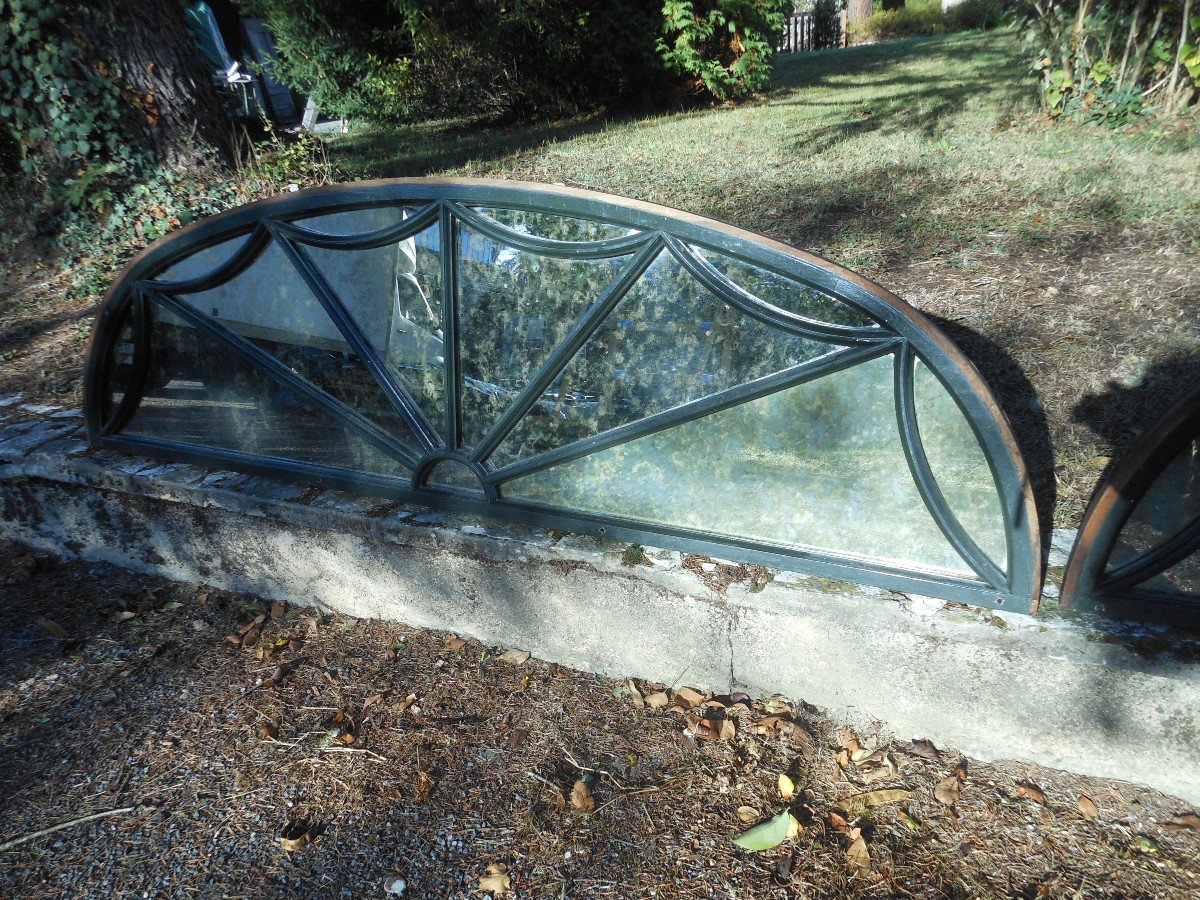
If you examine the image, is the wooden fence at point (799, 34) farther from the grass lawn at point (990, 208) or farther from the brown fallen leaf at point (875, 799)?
the brown fallen leaf at point (875, 799)

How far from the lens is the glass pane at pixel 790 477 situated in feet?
7.25

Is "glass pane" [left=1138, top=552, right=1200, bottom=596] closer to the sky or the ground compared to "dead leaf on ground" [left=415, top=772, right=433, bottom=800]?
closer to the sky

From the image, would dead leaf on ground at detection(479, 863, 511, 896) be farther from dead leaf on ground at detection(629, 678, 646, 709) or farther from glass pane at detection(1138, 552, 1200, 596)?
glass pane at detection(1138, 552, 1200, 596)

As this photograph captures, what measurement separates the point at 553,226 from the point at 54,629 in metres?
2.44

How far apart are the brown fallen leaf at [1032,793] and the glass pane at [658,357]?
128cm

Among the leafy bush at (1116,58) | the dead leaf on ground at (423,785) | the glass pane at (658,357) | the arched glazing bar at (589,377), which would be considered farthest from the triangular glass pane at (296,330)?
the leafy bush at (1116,58)

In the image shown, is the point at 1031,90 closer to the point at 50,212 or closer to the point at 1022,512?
the point at 1022,512

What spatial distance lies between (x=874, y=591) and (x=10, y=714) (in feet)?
9.11

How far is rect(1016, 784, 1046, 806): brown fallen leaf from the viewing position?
2145 millimetres

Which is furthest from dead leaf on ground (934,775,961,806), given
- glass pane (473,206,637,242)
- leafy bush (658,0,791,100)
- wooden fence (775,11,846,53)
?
wooden fence (775,11,846,53)

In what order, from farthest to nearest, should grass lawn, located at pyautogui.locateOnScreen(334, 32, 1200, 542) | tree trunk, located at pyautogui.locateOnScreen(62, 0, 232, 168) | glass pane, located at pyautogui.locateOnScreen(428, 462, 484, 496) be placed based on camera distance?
1. tree trunk, located at pyautogui.locateOnScreen(62, 0, 232, 168)
2. grass lawn, located at pyautogui.locateOnScreen(334, 32, 1200, 542)
3. glass pane, located at pyautogui.locateOnScreen(428, 462, 484, 496)

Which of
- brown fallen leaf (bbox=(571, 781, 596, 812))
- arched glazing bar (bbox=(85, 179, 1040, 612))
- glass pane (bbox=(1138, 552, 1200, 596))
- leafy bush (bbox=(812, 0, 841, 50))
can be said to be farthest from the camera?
leafy bush (bbox=(812, 0, 841, 50))

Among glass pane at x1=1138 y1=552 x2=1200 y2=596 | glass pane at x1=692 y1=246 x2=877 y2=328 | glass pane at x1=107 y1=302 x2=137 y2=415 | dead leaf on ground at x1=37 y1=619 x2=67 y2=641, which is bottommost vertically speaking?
dead leaf on ground at x1=37 y1=619 x2=67 y2=641

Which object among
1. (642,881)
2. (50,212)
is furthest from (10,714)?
(50,212)
